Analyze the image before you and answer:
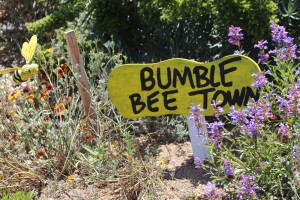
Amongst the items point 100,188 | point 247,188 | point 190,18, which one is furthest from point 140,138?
point 247,188

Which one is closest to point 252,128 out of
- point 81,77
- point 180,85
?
point 180,85

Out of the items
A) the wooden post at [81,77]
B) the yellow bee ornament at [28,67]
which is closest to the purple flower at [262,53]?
the wooden post at [81,77]

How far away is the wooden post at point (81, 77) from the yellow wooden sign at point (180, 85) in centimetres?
25

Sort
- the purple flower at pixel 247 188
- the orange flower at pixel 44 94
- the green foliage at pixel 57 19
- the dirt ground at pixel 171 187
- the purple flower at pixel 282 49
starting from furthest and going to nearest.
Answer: the green foliage at pixel 57 19, the orange flower at pixel 44 94, the dirt ground at pixel 171 187, the purple flower at pixel 282 49, the purple flower at pixel 247 188

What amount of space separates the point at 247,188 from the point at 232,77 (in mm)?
866

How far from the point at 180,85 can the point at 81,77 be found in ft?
2.21

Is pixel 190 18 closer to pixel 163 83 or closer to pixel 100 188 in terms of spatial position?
pixel 163 83

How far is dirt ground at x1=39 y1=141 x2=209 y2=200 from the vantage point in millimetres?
3559

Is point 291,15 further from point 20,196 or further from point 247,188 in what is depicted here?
point 20,196

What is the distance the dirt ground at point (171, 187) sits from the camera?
3559 mm

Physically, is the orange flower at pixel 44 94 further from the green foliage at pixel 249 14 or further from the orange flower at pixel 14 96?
the green foliage at pixel 249 14

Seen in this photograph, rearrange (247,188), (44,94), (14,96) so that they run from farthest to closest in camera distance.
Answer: (14,96), (44,94), (247,188)

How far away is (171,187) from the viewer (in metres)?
3.65

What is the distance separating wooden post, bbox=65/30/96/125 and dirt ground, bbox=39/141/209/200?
0.45 metres
